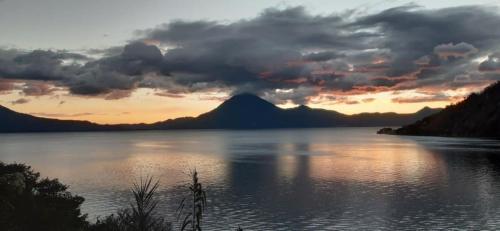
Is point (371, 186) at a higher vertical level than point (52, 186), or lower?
lower

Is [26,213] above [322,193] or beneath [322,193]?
above

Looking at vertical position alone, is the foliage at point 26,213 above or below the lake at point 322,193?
above

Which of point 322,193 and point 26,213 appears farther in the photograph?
point 322,193

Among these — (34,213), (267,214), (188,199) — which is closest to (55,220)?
(34,213)

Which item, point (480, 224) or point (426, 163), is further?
point (426, 163)

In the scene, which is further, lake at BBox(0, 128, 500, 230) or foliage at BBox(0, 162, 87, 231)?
lake at BBox(0, 128, 500, 230)

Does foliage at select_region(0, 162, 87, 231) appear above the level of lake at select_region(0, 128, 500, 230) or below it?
above

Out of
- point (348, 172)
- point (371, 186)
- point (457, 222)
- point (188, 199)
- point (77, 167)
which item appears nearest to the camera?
point (457, 222)

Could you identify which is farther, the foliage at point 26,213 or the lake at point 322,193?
the lake at point 322,193

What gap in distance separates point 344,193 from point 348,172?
48242mm

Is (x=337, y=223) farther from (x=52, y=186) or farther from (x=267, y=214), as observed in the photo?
(x=52, y=186)

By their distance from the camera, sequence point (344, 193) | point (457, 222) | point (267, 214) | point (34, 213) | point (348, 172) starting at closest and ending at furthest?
1. point (34, 213)
2. point (457, 222)
3. point (267, 214)
4. point (344, 193)
5. point (348, 172)

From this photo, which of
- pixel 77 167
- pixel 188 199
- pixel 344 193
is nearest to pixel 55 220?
pixel 188 199

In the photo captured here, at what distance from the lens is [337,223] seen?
73.6m
